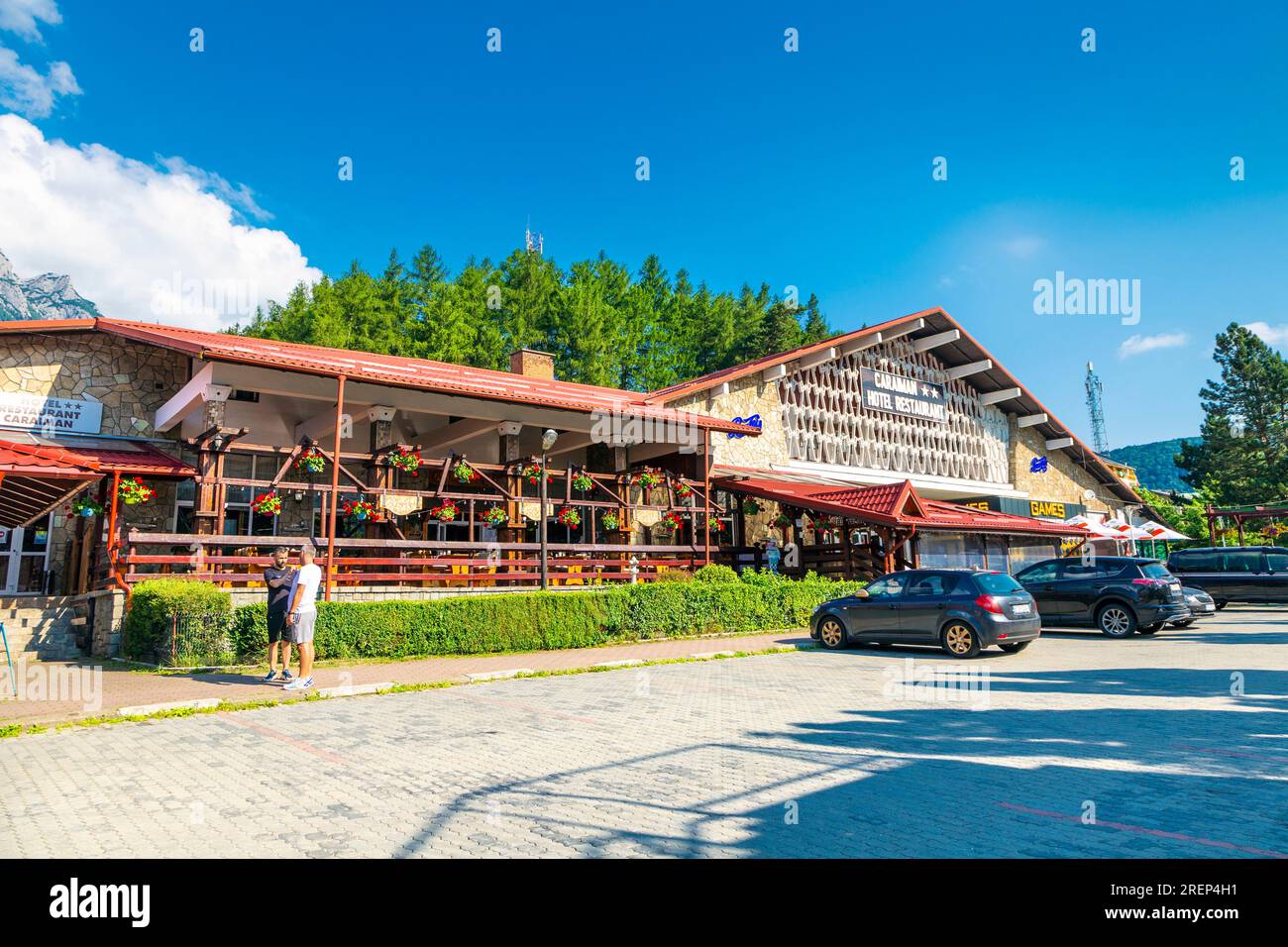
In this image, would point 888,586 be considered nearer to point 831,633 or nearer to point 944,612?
point 944,612

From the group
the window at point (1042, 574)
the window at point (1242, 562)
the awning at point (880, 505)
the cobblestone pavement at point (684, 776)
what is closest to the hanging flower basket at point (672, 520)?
the awning at point (880, 505)

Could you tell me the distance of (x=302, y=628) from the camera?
33.9ft

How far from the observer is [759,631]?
1794 centimetres

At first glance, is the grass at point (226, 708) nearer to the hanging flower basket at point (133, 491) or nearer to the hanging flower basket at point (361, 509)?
the hanging flower basket at point (361, 509)

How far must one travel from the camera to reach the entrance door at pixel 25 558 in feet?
55.5

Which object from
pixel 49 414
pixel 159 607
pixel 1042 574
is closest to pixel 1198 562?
pixel 1042 574

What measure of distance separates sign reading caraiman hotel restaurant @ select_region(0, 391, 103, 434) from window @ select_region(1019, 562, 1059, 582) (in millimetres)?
21607

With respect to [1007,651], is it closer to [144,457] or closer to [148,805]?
[148,805]

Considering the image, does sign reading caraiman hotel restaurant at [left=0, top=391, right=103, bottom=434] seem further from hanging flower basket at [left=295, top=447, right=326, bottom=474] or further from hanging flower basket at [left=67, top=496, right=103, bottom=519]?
hanging flower basket at [left=295, top=447, right=326, bottom=474]

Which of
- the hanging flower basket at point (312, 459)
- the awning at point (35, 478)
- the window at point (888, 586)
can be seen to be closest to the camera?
the awning at point (35, 478)

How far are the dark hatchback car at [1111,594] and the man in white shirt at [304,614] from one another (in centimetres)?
1515

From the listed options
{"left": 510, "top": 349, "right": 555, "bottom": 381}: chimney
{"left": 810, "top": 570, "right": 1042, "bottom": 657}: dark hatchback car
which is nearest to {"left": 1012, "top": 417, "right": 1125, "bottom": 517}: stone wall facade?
{"left": 510, "top": 349, "right": 555, "bottom": 381}: chimney

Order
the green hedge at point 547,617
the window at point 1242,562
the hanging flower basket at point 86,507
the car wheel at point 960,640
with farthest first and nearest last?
1. the window at point 1242,562
2. the hanging flower basket at point 86,507
3. the car wheel at point 960,640
4. the green hedge at point 547,617

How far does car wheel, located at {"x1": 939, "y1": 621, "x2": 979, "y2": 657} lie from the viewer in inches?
519
